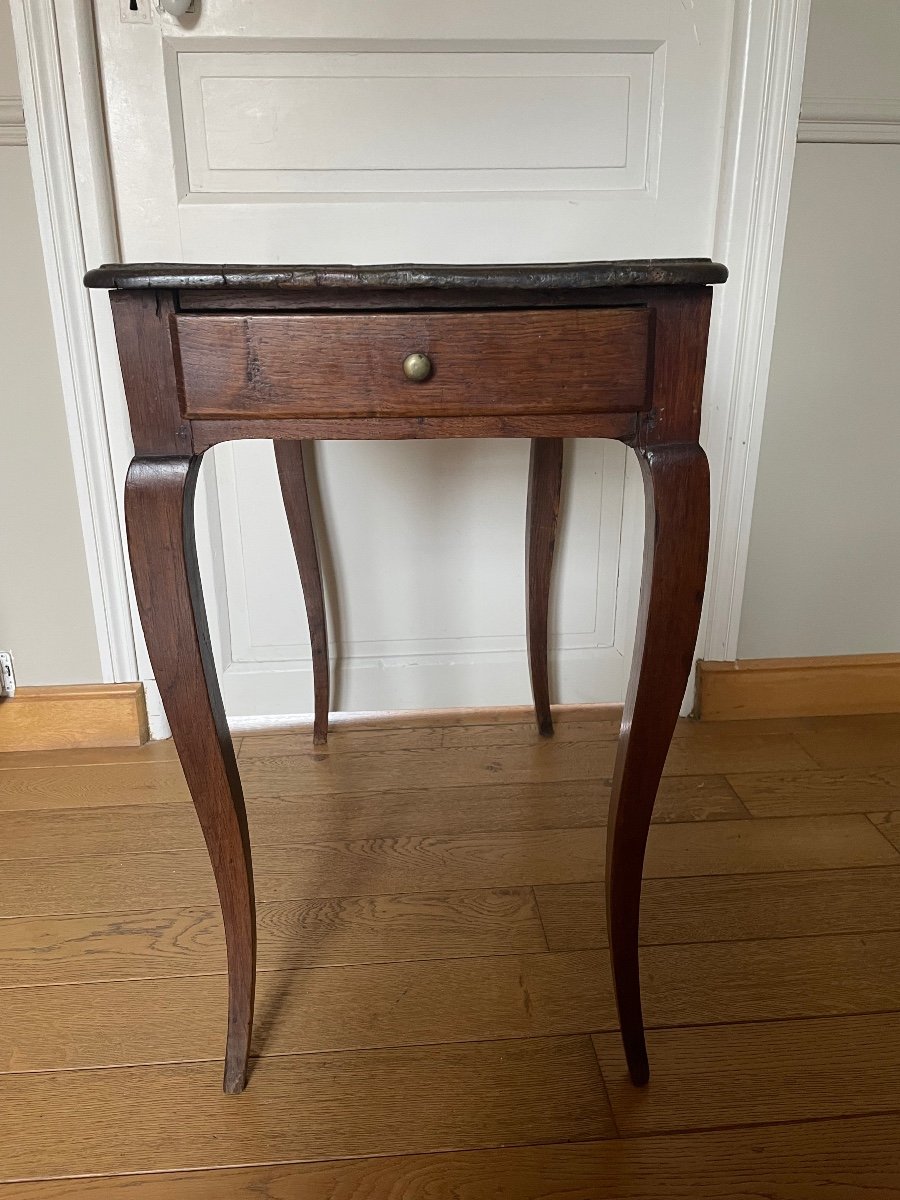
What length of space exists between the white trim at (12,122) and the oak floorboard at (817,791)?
153cm

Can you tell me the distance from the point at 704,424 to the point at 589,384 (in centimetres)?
81

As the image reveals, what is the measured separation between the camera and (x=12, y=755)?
1.55 metres

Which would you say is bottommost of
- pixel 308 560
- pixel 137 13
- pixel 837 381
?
pixel 308 560

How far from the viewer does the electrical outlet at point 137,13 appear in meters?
1.21

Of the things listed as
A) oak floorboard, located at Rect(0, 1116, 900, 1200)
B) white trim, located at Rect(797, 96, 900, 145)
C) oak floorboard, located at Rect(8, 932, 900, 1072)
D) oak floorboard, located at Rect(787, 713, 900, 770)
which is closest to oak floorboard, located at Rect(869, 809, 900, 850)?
oak floorboard, located at Rect(787, 713, 900, 770)

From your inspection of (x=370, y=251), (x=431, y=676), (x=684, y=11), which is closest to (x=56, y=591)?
(x=431, y=676)

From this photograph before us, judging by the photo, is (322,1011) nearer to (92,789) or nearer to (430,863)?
(430,863)

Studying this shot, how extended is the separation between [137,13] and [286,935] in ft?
4.37

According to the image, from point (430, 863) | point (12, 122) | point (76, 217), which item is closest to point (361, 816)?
point (430, 863)

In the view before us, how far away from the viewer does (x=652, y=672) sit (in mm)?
780

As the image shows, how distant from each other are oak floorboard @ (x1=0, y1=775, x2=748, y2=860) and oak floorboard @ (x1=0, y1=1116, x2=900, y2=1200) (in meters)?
0.52

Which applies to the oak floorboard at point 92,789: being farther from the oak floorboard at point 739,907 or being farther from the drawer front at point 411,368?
the drawer front at point 411,368

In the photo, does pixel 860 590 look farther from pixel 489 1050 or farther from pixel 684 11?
pixel 489 1050

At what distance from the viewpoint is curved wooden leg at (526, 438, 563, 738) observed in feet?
4.46
